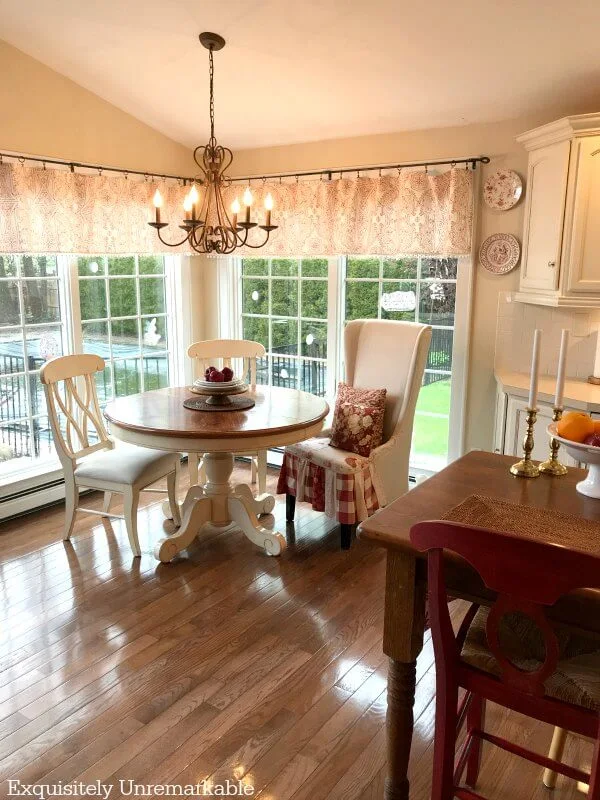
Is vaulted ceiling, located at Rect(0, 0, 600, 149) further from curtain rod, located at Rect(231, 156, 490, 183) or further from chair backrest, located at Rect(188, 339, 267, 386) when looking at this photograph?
chair backrest, located at Rect(188, 339, 267, 386)

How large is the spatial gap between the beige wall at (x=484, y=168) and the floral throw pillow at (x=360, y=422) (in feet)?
2.17

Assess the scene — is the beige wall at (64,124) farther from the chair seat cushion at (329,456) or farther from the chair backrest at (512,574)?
the chair backrest at (512,574)

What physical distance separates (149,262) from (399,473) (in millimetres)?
2372

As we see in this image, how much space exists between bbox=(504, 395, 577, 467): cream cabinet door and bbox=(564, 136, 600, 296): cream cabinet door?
1.95 feet

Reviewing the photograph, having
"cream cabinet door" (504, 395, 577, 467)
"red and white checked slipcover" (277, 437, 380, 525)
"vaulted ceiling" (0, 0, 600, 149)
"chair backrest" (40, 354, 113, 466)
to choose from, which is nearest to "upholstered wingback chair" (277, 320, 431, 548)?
"red and white checked slipcover" (277, 437, 380, 525)

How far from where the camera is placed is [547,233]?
3.19 meters

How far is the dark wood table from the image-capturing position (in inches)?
59.2

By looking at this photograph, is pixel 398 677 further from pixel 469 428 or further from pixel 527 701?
pixel 469 428

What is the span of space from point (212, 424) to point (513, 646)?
5.91ft

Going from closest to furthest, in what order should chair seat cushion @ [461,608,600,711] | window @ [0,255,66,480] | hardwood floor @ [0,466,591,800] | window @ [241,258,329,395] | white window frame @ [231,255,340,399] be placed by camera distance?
chair seat cushion @ [461,608,600,711] → hardwood floor @ [0,466,591,800] → window @ [0,255,66,480] → white window frame @ [231,255,340,399] → window @ [241,258,329,395]

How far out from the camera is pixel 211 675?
7.75 ft

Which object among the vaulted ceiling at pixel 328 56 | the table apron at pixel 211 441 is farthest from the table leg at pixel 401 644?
the vaulted ceiling at pixel 328 56

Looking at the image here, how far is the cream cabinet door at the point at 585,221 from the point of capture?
2947 millimetres

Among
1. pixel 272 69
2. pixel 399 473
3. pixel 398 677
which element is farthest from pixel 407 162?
pixel 398 677
